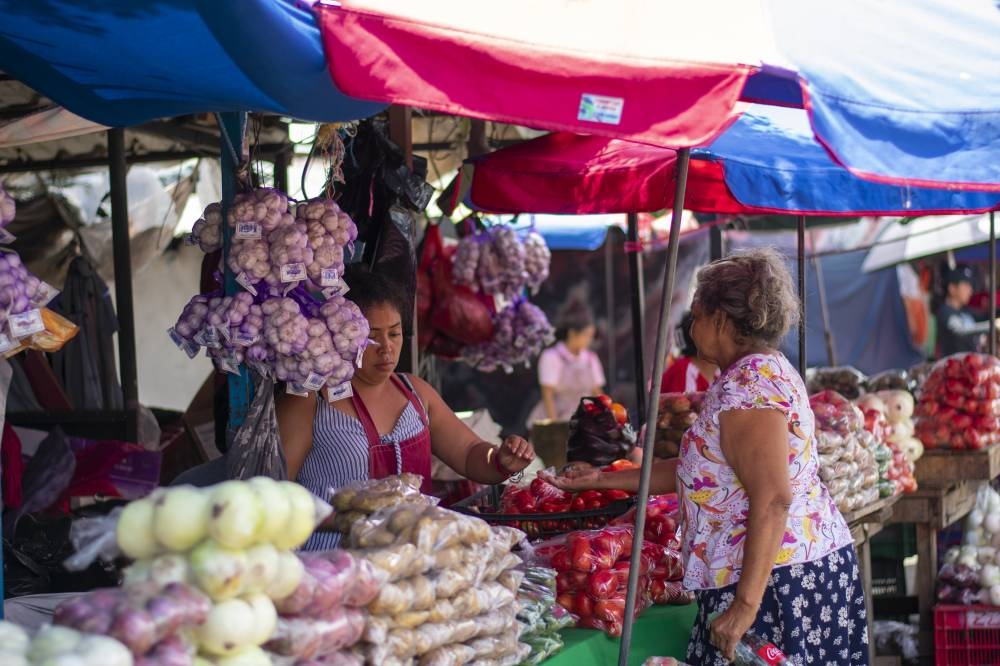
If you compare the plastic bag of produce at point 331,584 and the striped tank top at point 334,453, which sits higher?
the plastic bag of produce at point 331,584

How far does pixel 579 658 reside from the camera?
122 inches

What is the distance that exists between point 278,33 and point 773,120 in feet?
10.4

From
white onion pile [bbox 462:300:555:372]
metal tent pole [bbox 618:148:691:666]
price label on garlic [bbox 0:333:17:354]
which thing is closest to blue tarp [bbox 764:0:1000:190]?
metal tent pole [bbox 618:148:691:666]

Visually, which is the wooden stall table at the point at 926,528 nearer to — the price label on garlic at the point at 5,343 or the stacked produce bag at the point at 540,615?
→ the stacked produce bag at the point at 540,615

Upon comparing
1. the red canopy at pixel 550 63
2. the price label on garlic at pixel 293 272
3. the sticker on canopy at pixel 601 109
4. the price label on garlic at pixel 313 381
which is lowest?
the price label on garlic at pixel 313 381

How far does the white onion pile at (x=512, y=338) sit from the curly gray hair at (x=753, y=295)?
392 centimetres

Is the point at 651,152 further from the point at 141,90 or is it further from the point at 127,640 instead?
the point at 127,640

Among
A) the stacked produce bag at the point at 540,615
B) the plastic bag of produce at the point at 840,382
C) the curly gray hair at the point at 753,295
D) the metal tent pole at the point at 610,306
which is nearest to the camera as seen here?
the stacked produce bag at the point at 540,615

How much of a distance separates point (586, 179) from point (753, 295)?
6.08 feet

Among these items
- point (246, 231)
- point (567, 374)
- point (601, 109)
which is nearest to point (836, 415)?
point (246, 231)

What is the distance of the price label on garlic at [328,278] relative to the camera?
3209 mm

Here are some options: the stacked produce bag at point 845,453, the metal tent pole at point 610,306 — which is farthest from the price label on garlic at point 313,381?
the metal tent pole at point 610,306

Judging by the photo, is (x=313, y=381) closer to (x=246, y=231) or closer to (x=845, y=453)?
(x=246, y=231)

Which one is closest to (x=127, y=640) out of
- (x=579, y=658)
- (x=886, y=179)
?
(x=579, y=658)
